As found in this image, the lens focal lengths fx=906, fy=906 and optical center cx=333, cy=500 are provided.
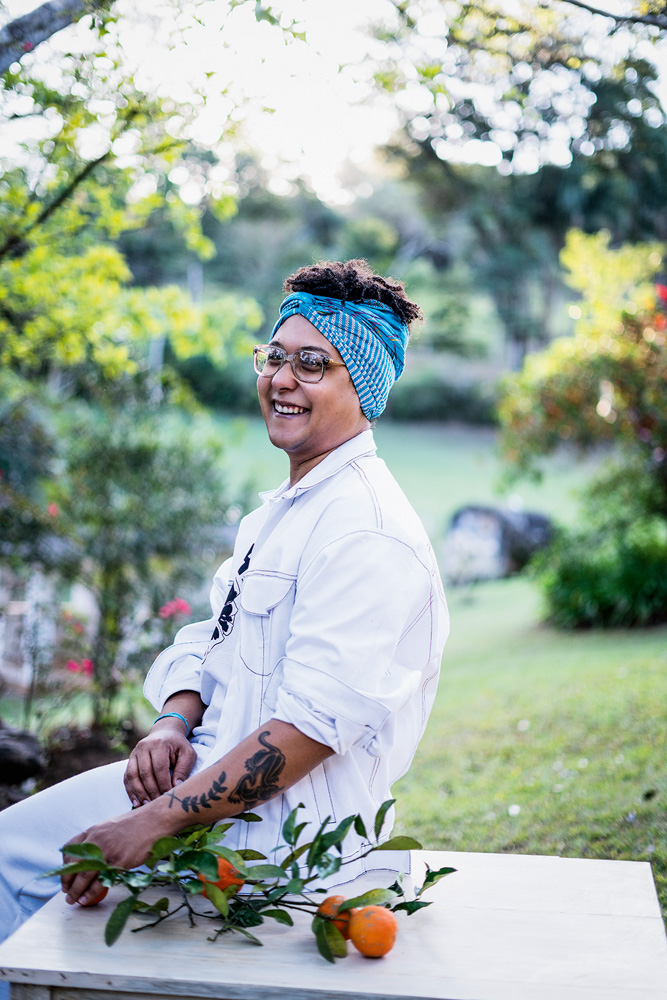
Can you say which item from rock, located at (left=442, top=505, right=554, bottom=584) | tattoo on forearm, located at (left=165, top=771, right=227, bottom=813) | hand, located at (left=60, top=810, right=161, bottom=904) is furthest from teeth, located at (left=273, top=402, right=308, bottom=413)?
rock, located at (left=442, top=505, right=554, bottom=584)

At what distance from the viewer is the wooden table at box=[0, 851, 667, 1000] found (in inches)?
65.4

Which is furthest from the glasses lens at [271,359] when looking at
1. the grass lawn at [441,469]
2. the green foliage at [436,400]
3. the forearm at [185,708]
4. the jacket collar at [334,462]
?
the green foliage at [436,400]

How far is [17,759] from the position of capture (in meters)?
4.29

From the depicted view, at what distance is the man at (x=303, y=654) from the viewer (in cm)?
191

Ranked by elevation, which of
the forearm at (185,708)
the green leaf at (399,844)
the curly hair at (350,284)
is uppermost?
the curly hair at (350,284)

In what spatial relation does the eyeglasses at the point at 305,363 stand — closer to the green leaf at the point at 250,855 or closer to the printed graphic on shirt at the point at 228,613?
the printed graphic on shirt at the point at 228,613

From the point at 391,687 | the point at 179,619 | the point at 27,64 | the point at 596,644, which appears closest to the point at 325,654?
the point at 391,687

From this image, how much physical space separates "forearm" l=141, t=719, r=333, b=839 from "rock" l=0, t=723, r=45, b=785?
2.64 m

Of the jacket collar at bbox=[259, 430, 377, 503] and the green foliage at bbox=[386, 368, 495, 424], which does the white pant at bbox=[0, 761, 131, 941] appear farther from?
the green foliage at bbox=[386, 368, 495, 424]

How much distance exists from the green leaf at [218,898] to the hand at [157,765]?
0.38 m

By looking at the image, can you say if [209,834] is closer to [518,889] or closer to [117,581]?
[518,889]

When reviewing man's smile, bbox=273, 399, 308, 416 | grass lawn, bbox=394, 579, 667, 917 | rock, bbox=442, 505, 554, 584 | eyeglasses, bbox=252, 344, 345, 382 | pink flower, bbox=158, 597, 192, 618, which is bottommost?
rock, bbox=442, 505, 554, 584

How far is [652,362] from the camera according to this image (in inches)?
326

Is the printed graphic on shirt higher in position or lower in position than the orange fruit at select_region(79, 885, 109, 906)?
higher
